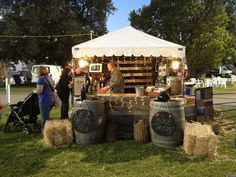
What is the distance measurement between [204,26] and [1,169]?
31361 mm

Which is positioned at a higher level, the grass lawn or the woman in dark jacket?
the woman in dark jacket

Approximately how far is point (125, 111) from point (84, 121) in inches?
51.4

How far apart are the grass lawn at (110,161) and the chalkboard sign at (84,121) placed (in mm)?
354

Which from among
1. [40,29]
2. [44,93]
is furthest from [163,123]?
[40,29]

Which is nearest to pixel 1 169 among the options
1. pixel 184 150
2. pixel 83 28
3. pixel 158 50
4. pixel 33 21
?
pixel 184 150

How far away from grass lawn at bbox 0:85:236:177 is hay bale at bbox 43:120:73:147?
201mm

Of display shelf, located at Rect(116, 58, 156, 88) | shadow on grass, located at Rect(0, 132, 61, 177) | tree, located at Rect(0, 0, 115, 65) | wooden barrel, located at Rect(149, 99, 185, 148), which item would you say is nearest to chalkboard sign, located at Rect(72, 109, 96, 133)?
shadow on grass, located at Rect(0, 132, 61, 177)

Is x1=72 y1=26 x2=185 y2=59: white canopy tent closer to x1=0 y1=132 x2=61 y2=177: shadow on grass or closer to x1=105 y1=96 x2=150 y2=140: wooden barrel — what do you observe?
x1=105 y1=96 x2=150 y2=140: wooden barrel

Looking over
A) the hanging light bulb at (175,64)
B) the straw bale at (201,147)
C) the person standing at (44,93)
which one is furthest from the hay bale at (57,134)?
the hanging light bulb at (175,64)

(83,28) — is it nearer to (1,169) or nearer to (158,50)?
(158,50)

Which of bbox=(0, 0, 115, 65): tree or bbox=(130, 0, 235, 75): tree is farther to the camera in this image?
bbox=(130, 0, 235, 75): tree

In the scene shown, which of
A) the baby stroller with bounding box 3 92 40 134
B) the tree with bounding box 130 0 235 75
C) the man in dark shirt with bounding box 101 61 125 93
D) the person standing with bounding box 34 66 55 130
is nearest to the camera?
the person standing with bounding box 34 66 55 130

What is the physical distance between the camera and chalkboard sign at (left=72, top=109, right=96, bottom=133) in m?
8.50

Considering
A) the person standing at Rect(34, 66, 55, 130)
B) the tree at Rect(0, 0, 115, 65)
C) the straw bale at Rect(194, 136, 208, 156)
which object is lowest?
the straw bale at Rect(194, 136, 208, 156)
